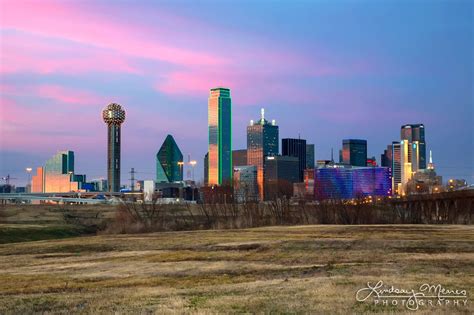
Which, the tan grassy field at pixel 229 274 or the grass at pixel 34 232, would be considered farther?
the grass at pixel 34 232

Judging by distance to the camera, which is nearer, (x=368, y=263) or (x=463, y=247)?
(x=368, y=263)

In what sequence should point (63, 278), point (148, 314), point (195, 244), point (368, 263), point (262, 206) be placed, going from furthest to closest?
point (262, 206) < point (195, 244) < point (368, 263) < point (63, 278) < point (148, 314)

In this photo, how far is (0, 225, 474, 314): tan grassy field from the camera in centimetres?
1816

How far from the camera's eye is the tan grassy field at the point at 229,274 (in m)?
18.2

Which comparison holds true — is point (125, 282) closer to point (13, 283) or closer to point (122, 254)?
point (13, 283)

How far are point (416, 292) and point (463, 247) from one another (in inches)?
598

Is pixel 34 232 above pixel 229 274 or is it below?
below

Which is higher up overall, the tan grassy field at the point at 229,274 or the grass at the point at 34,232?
the tan grassy field at the point at 229,274

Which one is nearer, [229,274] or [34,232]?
[229,274]

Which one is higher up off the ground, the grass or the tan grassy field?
the tan grassy field

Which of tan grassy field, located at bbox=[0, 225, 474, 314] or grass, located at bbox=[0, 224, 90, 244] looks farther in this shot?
grass, located at bbox=[0, 224, 90, 244]

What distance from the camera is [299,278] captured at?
75.2ft

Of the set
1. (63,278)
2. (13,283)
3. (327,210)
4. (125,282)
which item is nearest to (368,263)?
(125,282)

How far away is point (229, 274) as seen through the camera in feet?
81.1
